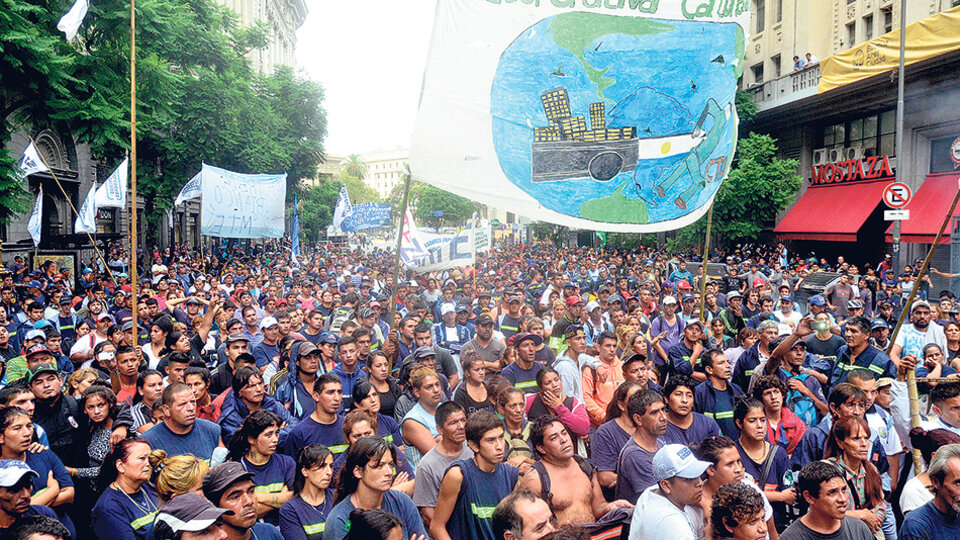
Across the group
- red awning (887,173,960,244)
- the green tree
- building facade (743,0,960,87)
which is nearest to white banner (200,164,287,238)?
the green tree

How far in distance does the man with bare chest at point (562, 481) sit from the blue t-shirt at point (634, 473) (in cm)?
15

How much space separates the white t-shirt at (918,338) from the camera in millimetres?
8078

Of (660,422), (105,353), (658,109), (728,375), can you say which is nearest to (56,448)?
(105,353)

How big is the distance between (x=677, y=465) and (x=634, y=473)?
877mm

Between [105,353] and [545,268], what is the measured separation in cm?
1636

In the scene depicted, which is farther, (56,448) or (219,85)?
(219,85)

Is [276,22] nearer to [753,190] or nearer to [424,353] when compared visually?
[753,190]

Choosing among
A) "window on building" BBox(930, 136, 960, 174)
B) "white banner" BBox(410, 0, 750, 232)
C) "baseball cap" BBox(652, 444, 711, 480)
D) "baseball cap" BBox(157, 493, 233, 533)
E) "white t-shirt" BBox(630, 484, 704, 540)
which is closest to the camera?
"baseball cap" BBox(157, 493, 233, 533)

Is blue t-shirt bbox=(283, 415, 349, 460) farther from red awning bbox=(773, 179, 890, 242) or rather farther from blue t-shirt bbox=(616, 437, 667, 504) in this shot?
red awning bbox=(773, 179, 890, 242)

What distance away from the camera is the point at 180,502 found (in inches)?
132

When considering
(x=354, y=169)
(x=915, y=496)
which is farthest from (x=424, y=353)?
(x=354, y=169)

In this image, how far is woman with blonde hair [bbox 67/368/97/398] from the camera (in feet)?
19.7

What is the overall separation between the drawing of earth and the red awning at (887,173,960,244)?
52.6 feet

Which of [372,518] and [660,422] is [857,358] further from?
[372,518]
